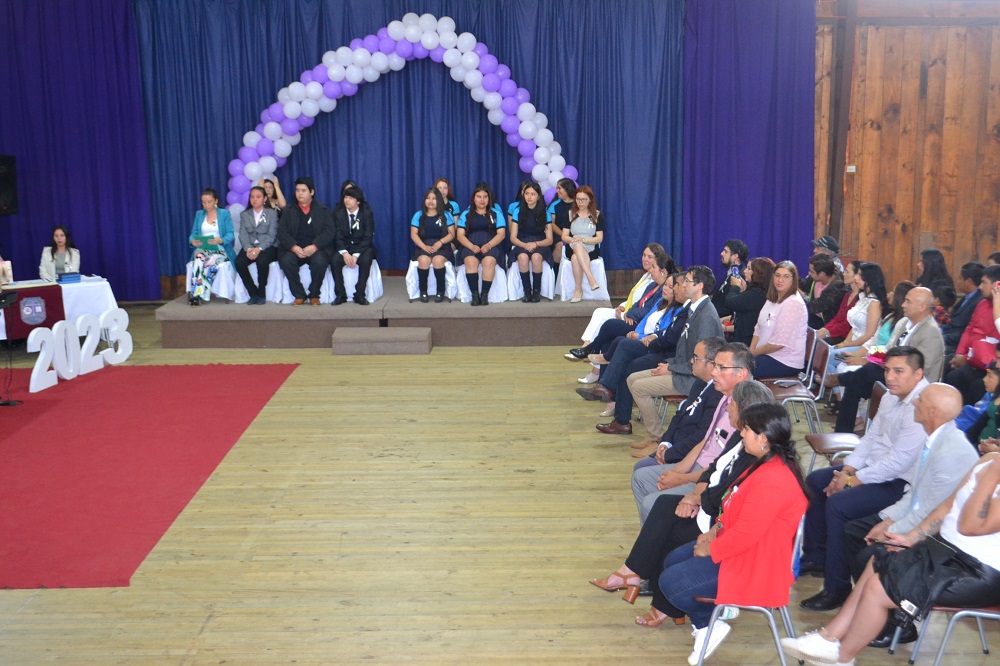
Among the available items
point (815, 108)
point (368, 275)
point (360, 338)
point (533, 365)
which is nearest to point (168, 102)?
point (368, 275)

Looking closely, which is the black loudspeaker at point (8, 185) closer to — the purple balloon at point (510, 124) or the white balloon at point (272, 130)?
the white balloon at point (272, 130)

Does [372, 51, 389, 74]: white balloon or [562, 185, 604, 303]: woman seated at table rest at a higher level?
[372, 51, 389, 74]: white balloon

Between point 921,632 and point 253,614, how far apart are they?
257cm

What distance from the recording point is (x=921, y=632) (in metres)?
3.45

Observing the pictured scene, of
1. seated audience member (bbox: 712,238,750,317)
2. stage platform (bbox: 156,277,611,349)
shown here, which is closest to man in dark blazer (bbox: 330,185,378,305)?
stage platform (bbox: 156,277,611,349)

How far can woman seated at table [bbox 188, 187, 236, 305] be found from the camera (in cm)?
898

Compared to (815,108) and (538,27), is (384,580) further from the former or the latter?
(815,108)

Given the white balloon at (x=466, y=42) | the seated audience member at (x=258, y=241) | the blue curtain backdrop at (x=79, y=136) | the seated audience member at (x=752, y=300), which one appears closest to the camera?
the seated audience member at (x=752, y=300)

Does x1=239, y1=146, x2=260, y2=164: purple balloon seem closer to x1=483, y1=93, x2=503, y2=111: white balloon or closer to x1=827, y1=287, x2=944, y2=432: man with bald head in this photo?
x1=483, y1=93, x2=503, y2=111: white balloon

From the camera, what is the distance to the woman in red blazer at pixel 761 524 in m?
3.26

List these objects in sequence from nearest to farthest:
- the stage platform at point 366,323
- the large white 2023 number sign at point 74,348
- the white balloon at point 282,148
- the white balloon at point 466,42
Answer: the large white 2023 number sign at point 74,348 < the stage platform at point 366,323 < the white balloon at point 466,42 < the white balloon at point 282,148

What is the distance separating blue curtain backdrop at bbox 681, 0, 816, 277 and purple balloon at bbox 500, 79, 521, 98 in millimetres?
1908

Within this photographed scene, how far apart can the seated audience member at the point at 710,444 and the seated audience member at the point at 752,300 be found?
7.00 feet

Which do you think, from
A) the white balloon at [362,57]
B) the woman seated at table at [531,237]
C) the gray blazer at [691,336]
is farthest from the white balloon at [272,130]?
the gray blazer at [691,336]
